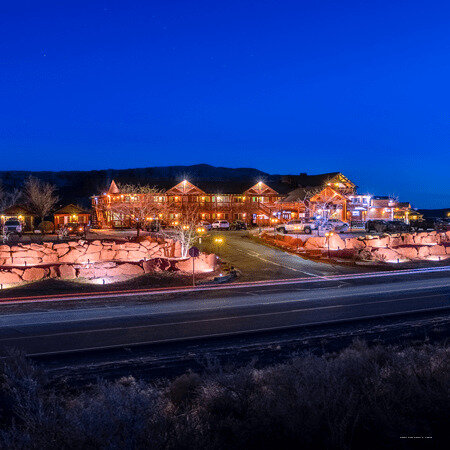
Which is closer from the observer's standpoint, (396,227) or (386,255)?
(386,255)

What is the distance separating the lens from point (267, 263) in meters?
27.9

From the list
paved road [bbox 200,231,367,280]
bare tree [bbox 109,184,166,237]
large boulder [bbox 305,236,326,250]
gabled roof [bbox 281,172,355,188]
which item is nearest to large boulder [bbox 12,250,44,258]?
paved road [bbox 200,231,367,280]

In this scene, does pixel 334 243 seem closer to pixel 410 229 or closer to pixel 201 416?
pixel 410 229

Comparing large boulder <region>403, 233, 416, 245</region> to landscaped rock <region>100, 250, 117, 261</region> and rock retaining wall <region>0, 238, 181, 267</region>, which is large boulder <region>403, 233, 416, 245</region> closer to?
rock retaining wall <region>0, 238, 181, 267</region>

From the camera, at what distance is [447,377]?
23.2 feet

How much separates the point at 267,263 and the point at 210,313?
43.8 feet

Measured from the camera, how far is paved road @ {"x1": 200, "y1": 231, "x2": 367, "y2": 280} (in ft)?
80.3

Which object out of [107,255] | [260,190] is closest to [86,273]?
[107,255]

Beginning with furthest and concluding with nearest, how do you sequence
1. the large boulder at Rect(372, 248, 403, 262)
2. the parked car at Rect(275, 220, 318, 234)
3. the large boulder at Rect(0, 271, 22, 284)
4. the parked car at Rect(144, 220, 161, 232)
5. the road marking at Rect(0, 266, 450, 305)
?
the parked car at Rect(144, 220, 161, 232)
the parked car at Rect(275, 220, 318, 234)
the large boulder at Rect(372, 248, 403, 262)
the large boulder at Rect(0, 271, 22, 284)
the road marking at Rect(0, 266, 450, 305)

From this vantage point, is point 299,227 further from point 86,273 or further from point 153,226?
point 86,273

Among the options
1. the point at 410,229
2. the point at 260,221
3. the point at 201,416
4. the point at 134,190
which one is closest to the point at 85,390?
the point at 201,416

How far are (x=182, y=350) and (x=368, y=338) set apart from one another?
4.66 m

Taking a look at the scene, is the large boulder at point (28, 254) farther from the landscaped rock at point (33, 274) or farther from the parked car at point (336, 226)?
the parked car at point (336, 226)

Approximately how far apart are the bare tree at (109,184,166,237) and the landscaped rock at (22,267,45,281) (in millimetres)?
24310
